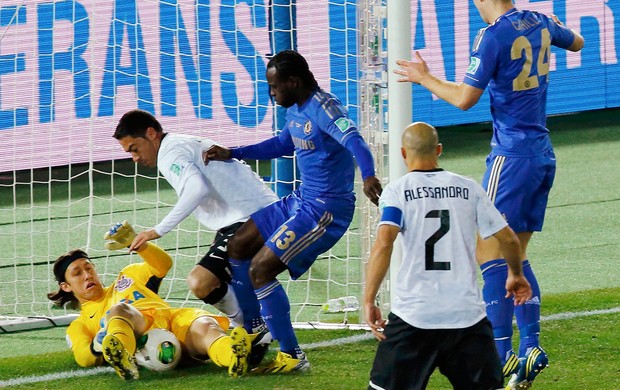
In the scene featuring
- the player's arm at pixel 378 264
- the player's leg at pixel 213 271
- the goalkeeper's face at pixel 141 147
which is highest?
the goalkeeper's face at pixel 141 147

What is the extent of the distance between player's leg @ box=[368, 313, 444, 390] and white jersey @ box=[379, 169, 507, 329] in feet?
0.12

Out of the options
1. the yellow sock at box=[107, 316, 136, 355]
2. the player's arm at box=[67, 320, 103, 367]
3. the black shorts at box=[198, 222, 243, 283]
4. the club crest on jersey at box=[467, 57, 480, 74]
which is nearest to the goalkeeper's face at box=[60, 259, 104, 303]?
the player's arm at box=[67, 320, 103, 367]

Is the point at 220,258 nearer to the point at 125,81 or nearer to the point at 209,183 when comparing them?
the point at 209,183

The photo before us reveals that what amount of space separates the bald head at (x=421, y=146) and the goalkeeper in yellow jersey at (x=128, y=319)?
176 cm

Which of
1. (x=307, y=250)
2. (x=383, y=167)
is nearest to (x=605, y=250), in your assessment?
(x=383, y=167)

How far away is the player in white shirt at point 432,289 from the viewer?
432 centimetres

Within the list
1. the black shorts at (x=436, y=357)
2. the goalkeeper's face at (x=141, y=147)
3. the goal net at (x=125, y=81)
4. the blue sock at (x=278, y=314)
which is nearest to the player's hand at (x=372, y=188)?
the blue sock at (x=278, y=314)

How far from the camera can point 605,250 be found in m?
8.59

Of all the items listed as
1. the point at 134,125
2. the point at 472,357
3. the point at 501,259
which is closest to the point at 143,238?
the point at 134,125

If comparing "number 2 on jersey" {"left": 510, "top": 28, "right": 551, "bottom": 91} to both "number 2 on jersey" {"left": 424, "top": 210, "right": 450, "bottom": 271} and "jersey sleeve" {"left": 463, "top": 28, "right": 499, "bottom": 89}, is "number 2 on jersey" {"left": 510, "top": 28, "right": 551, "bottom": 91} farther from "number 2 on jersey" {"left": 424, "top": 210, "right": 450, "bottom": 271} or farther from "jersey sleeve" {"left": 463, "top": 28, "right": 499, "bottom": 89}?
"number 2 on jersey" {"left": 424, "top": 210, "right": 450, "bottom": 271}

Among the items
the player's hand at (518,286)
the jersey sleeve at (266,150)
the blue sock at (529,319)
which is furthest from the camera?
the jersey sleeve at (266,150)

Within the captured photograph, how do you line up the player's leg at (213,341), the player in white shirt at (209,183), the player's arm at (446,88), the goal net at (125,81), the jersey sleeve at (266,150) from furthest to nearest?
the goal net at (125,81) < the jersey sleeve at (266,150) < the player in white shirt at (209,183) < the player's leg at (213,341) < the player's arm at (446,88)

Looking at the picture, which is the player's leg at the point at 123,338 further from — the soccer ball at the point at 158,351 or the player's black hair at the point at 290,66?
the player's black hair at the point at 290,66

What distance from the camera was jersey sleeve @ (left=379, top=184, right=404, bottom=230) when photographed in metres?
4.32
